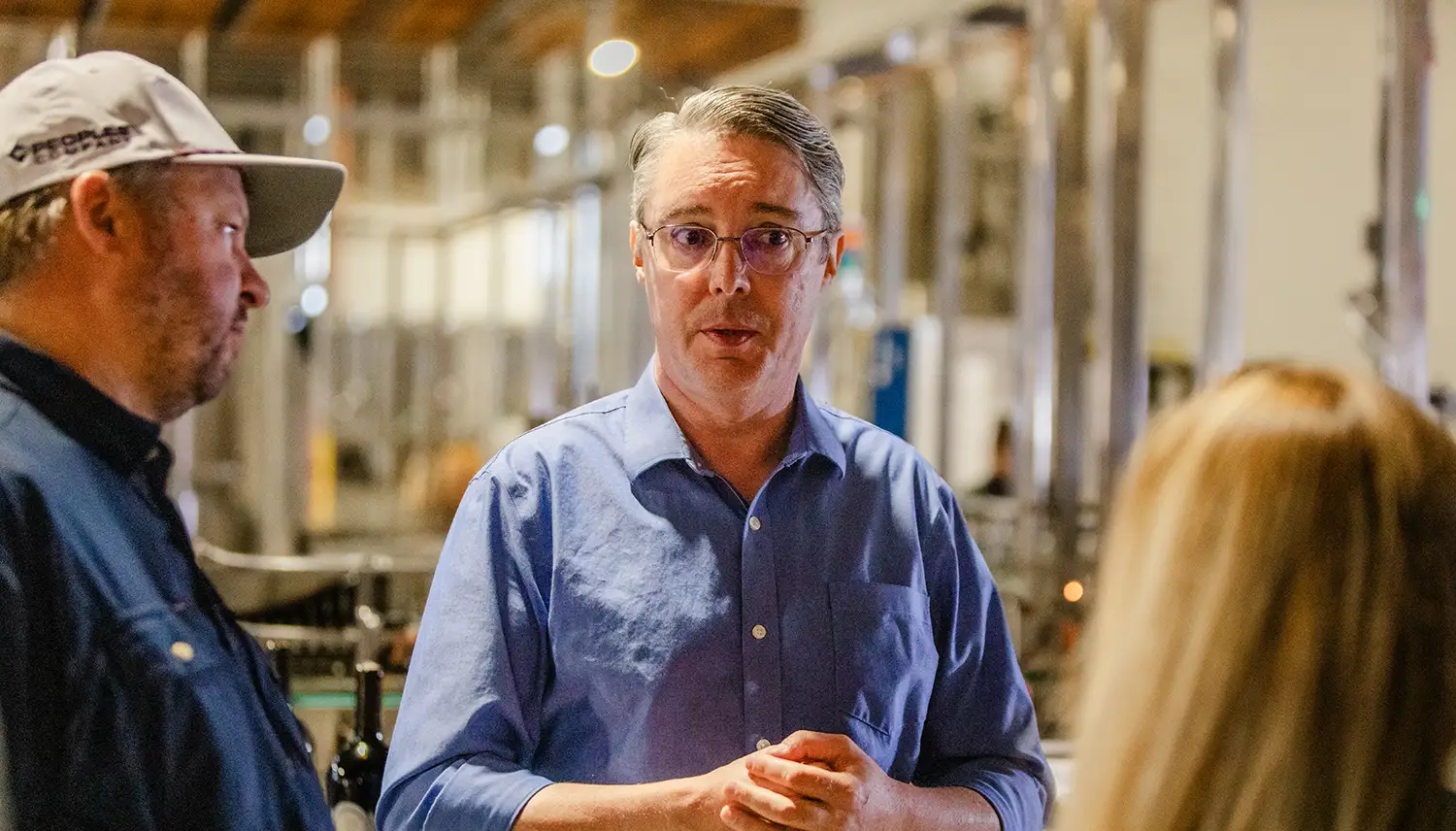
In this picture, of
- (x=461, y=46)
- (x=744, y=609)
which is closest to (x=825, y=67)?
(x=461, y=46)

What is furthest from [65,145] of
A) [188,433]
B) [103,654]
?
[188,433]

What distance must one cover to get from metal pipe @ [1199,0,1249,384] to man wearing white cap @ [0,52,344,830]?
358 centimetres

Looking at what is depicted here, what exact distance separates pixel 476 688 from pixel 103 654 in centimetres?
39

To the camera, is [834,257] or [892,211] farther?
[892,211]

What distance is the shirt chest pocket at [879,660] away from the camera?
1519 mm

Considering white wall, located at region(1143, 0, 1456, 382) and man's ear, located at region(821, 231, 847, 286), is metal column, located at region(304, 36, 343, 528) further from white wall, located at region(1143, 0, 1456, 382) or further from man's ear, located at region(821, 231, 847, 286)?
man's ear, located at region(821, 231, 847, 286)

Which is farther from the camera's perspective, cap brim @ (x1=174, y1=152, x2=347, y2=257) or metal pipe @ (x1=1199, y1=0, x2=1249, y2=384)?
metal pipe @ (x1=1199, y1=0, x2=1249, y2=384)

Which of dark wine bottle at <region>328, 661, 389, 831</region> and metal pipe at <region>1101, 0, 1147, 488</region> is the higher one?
metal pipe at <region>1101, 0, 1147, 488</region>

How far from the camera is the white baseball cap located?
1213 millimetres

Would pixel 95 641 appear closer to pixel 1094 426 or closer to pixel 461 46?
pixel 1094 426

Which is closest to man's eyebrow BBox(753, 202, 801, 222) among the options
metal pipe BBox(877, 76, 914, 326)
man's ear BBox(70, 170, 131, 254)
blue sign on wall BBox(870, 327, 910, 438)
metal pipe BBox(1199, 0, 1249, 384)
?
man's ear BBox(70, 170, 131, 254)

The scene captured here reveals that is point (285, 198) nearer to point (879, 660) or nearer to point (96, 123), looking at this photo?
point (96, 123)

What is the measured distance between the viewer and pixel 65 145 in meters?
1.22

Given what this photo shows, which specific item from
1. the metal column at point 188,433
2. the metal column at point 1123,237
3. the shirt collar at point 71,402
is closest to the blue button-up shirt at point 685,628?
the shirt collar at point 71,402
